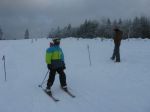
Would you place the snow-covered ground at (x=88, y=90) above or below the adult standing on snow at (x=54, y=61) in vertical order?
below

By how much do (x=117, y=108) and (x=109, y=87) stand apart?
2.34 metres

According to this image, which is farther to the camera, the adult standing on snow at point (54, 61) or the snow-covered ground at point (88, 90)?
the adult standing on snow at point (54, 61)

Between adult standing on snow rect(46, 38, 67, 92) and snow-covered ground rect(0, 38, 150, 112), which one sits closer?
snow-covered ground rect(0, 38, 150, 112)

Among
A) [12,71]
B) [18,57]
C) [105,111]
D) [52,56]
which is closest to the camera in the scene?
[105,111]

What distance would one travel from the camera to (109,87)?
1197 cm

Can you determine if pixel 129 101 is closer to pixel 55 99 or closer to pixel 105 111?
pixel 105 111

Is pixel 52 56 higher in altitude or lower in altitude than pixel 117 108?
higher

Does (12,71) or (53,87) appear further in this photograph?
(12,71)

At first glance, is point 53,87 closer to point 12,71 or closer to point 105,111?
point 105,111

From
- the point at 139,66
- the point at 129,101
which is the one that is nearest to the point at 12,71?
the point at 139,66

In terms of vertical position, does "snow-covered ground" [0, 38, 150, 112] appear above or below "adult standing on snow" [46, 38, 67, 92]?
below

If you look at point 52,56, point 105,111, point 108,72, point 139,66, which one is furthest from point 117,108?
point 139,66

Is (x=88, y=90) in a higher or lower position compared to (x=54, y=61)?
lower

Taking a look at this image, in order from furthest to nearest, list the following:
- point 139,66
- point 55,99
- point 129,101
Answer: point 139,66, point 55,99, point 129,101
